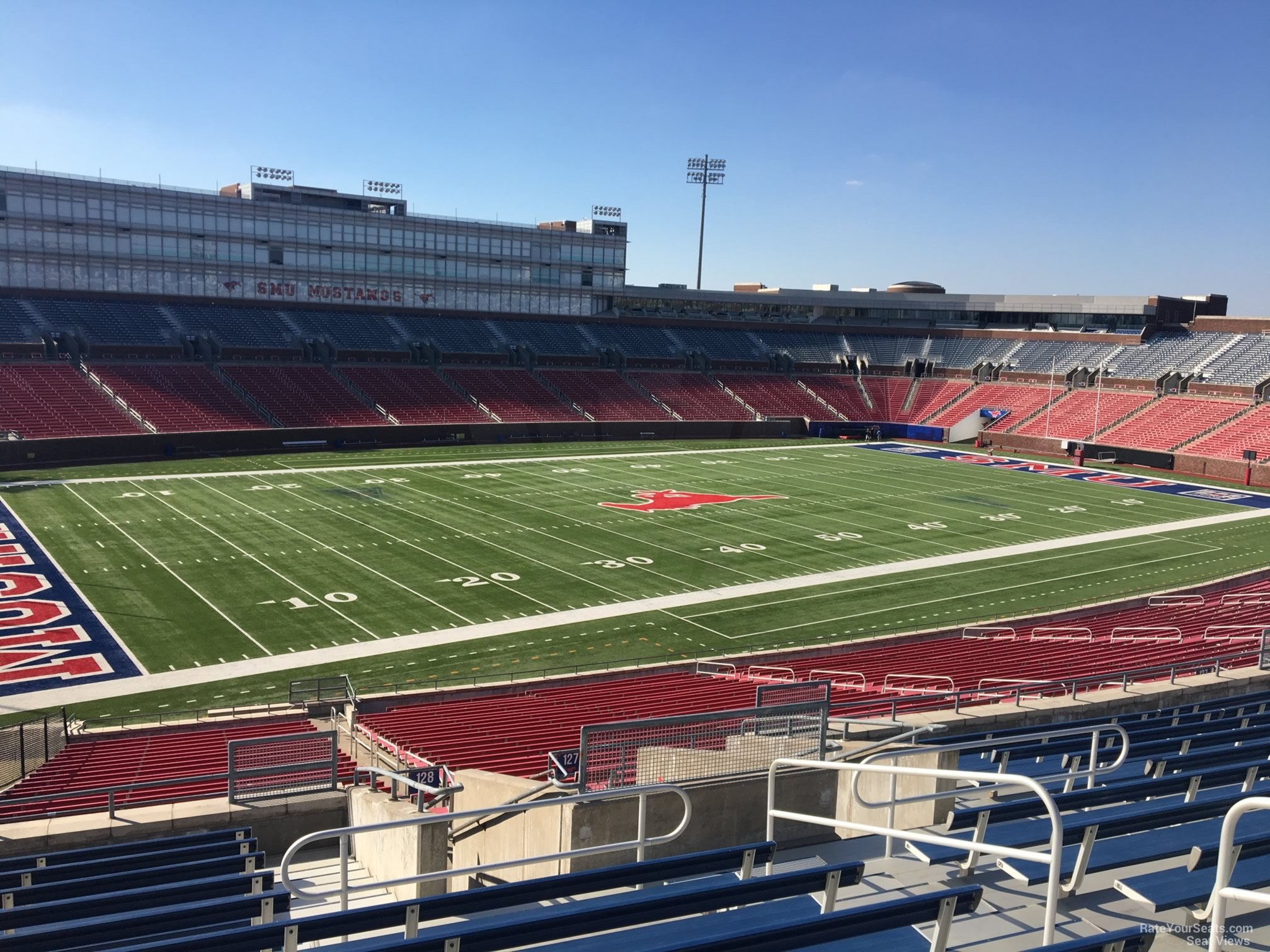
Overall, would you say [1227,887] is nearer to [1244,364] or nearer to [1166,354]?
[1244,364]

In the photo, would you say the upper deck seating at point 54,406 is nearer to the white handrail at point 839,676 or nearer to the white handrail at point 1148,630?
the white handrail at point 839,676

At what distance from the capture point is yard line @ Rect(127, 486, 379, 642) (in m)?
26.5

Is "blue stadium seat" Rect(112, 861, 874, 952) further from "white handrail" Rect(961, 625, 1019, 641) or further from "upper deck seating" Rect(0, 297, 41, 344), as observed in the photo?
"upper deck seating" Rect(0, 297, 41, 344)

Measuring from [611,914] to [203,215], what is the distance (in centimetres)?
6947

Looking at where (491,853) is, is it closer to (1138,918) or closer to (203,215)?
(1138,918)

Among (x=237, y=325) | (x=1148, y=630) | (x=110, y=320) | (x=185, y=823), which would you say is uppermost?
(x=237, y=325)

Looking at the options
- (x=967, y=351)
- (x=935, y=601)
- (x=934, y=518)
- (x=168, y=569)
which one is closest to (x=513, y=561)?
(x=168, y=569)

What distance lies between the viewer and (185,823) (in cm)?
1075

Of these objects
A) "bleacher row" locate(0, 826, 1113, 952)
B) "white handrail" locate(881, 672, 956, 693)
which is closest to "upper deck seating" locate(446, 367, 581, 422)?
"white handrail" locate(881, 672, 956, 693)

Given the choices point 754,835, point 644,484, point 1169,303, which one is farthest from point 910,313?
point 754,835

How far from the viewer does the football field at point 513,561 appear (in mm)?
24484

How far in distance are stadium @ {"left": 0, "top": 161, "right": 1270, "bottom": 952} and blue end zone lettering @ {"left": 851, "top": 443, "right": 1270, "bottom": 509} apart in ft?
1.74

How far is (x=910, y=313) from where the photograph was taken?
90688mm

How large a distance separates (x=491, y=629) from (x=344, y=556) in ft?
28.9
